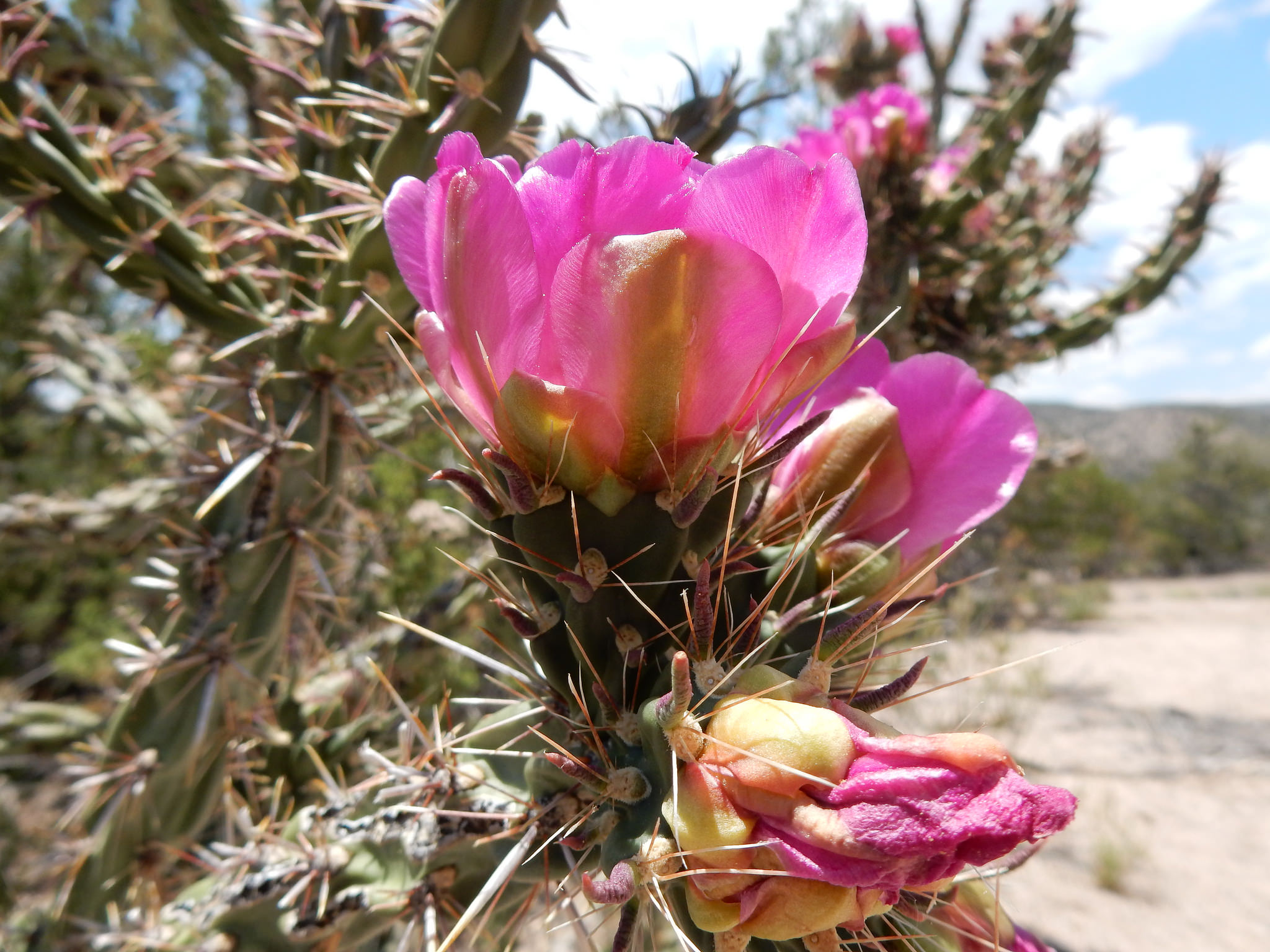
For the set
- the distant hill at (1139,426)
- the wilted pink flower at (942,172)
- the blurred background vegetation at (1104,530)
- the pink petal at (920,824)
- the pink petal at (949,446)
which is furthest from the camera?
the distant hill at (1139,426)

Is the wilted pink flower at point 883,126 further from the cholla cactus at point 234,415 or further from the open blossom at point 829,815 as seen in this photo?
the open blossom at point 829,815

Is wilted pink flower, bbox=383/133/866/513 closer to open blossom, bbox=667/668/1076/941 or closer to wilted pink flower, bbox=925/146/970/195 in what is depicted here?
open blossom, bbox=667/668/1076/941

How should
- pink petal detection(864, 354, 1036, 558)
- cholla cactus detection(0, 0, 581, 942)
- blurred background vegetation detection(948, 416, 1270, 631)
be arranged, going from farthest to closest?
blurred background vegetation detection(948, 416, 1270, 631)
cholla cactus detection(0, 0, 581, 942)
pink petal detection(864, 354, 1036, 558)

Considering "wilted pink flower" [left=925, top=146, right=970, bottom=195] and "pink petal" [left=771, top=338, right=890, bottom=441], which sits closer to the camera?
"pink petal" [left=771, top=338, right=890, bottom=441]

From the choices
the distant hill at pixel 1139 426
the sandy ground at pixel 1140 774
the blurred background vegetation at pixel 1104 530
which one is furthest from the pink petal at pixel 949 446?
the distant hill at pixel 1139 426

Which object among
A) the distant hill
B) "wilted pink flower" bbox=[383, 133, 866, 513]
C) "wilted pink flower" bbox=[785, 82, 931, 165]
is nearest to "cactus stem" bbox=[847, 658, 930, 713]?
"wilted pink flower" bbox=[383, 133, 866, 513]

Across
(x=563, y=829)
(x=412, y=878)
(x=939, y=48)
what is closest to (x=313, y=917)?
(x=412, y=878)

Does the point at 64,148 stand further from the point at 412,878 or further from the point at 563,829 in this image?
the point at 563,829
